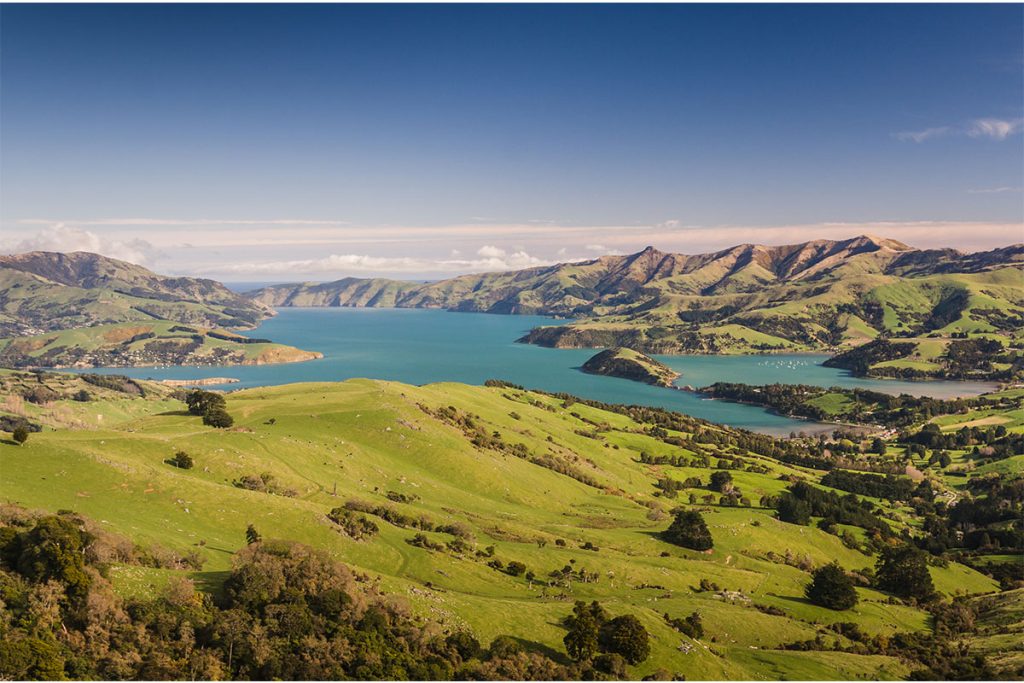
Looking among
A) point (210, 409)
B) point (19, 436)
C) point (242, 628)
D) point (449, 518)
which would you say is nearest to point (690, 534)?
point (449, 518)

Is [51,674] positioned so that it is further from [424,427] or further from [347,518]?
[424,427]

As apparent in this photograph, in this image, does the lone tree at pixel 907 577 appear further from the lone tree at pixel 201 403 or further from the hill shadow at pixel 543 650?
the lone tree at pixel 201 403

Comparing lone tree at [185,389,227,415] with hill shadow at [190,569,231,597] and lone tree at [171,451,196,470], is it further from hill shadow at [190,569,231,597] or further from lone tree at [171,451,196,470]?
hill shadow at [190,569,231,597]

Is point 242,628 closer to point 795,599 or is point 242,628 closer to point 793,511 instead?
point 795,599

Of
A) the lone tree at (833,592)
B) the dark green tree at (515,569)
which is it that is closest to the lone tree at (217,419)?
the dark green tree at (515,569)

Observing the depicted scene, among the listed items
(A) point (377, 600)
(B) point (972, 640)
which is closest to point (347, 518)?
(A) point (377, 600)
